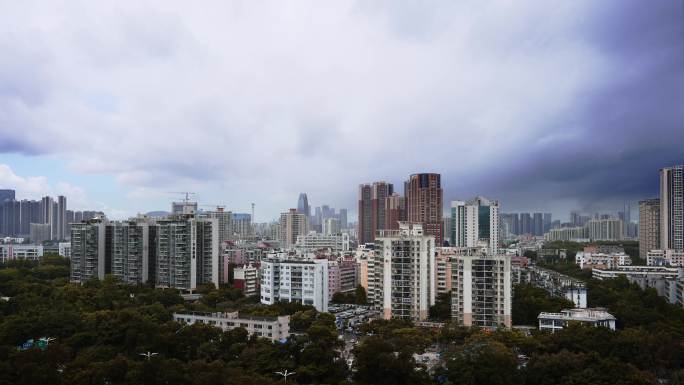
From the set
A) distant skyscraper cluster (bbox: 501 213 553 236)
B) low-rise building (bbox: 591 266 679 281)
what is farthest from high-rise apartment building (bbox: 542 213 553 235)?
low-rise building (bbox: 591 266 679 281)

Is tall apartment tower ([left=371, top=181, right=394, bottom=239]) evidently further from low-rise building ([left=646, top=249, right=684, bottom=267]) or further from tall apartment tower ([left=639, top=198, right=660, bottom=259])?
low-rise building ([left=646, top=249, right=684, bottom=267])

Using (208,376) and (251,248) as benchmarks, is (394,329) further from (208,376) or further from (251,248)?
(251,248)

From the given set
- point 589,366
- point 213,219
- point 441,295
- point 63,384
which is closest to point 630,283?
point 441,295

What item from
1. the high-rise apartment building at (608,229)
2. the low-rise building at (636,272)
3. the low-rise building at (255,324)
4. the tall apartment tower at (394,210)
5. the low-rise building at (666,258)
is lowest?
the low-rise building at (255,324)

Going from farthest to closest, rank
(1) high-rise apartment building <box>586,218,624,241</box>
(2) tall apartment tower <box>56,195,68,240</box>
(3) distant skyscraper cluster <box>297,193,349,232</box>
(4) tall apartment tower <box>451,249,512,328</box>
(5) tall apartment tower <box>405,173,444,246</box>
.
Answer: (3) distant skyscraper cluster <box>297,193,349,232</box>, (1) high-rise apartment building <box>586,218,624,241</box>, (2) tall apartment tower <box>56,195,68,240</box>, (5) tall apartment tower <box>405,173,444,246</box>, (4) tall apartment tower <box>451,249,512,328</box>

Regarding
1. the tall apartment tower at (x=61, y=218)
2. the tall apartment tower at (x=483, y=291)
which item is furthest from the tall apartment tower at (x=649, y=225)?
the tall apartment tower at (x=61, y=218)

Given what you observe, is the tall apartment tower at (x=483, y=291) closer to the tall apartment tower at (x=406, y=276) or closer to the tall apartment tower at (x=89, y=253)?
the tall apartment tower at (x=406, y=276)
